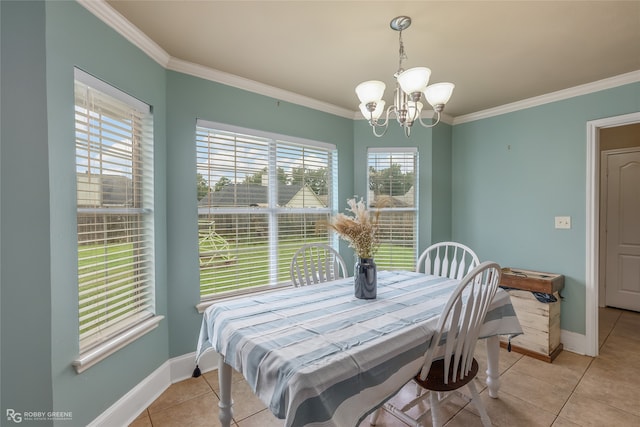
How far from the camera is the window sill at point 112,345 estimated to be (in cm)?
149

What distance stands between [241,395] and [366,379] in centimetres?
141

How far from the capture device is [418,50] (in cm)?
204

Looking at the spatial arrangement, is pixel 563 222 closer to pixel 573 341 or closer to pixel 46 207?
pixel 573 341

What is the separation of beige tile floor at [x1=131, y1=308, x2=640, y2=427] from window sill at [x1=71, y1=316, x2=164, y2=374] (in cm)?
51

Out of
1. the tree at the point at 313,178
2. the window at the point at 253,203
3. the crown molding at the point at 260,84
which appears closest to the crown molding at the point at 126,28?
the crown molding at the point at 260,84

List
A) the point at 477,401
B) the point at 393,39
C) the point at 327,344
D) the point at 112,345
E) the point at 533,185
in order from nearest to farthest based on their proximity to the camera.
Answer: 1. the point at 327,344
2. the point at 477,401
3. the point at 112,345
4. the point at 393,39
5. the point at 533,185

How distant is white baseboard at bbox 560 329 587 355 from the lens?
2658 millimetres

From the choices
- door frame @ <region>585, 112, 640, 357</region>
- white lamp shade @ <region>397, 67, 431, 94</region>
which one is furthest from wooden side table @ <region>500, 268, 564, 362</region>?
white lamp shade @ <region>397, 67, 431, 94</region>

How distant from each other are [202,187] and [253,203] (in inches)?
18.6

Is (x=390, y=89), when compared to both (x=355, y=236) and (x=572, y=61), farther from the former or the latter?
(x=355, y=236)

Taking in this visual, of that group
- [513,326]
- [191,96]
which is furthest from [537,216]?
[191,96]

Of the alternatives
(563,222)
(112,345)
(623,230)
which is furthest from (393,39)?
(623,230)

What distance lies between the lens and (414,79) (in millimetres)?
1494

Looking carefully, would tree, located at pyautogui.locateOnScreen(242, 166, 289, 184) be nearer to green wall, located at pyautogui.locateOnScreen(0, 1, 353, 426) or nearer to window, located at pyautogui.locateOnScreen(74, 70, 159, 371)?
window, located at pyautogui.locateOnScreen(74, 70, 159, 371)
